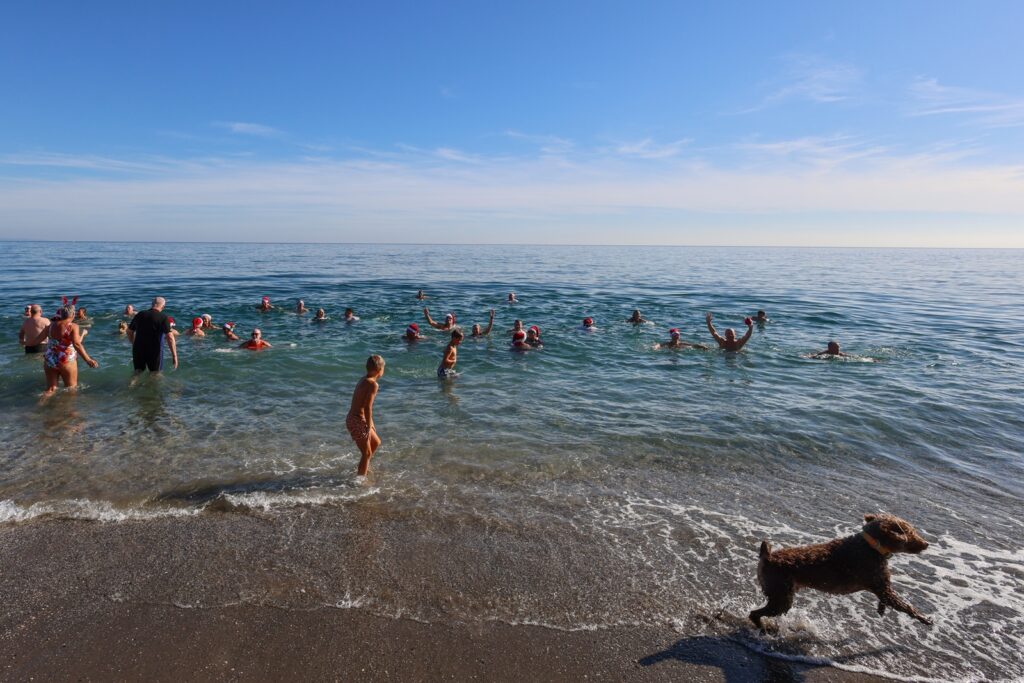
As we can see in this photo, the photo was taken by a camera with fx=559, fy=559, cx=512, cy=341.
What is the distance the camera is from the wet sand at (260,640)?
3949 millimetres

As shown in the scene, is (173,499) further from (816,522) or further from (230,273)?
(230,273)

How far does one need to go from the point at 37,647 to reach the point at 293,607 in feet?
5.74

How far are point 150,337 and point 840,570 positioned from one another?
12.7 m

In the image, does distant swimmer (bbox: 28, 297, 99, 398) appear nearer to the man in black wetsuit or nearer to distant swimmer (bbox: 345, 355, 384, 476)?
the man in black wetsuit

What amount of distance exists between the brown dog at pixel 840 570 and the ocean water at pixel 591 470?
42 centimetres

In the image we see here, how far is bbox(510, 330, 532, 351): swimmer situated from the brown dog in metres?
11.5

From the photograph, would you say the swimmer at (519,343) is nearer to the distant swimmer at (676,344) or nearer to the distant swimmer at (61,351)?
the distant swimmer at (676,344)

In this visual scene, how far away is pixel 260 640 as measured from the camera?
4.20m

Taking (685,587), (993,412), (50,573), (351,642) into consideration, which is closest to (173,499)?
(50,573)

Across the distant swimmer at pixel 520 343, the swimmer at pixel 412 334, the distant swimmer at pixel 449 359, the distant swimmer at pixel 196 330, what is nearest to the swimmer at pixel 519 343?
the distant swimmer at pixel 520 343

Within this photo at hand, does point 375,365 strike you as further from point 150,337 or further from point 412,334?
point 412,334

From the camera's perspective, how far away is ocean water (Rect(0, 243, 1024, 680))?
15.7ft

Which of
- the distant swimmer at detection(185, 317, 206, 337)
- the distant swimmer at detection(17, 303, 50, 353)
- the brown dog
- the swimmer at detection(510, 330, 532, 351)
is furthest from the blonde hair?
the distant swimmer at detection(185, 317, 206, 337)

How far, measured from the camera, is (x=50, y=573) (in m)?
4.96
